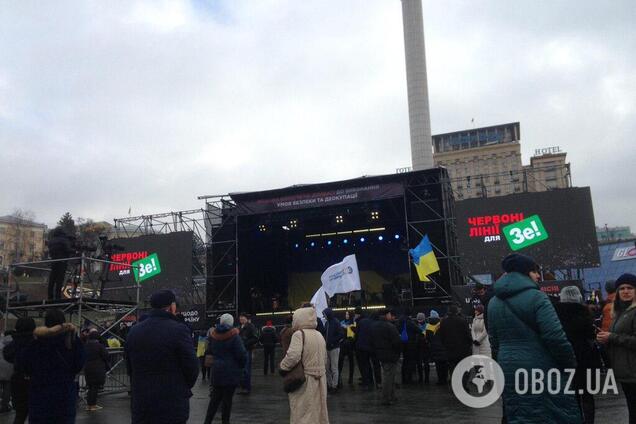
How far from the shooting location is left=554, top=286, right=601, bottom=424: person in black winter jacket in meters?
4.70

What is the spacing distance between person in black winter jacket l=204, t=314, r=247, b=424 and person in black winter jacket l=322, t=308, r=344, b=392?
379 centimetres

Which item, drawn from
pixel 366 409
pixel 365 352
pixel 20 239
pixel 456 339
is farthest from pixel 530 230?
pixel 20 239

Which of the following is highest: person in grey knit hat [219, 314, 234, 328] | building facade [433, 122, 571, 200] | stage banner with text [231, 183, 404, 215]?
building facade [433, 122, 571, 200]

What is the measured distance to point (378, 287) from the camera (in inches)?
1072

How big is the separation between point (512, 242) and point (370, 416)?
15.4m

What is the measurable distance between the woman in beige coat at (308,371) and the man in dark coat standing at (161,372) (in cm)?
133

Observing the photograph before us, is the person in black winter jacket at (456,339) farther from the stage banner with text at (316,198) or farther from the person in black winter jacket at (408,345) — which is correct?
the stage banner with text at (316,198)

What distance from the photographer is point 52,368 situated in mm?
4758

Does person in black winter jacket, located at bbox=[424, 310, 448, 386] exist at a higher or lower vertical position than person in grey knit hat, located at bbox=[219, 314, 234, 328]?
lower

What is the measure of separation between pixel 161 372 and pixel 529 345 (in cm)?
266

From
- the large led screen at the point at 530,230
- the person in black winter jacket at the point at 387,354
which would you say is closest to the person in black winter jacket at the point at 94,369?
the person in black winter jacket at the point at 387,354

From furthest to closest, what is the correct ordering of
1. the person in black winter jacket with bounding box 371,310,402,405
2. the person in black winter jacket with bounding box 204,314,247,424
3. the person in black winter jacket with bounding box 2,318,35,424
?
the person in black winter jacket with bounding box 371,310,402,405
the person in black winter jacket with bounding box 204,314,247,424
the person in black winter jacket with bounding box 2,318,35,424

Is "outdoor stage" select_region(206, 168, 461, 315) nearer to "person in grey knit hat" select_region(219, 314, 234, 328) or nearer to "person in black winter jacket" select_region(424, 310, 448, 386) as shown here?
"person in black winter jacket" select_region(424, 310, 448, 386)

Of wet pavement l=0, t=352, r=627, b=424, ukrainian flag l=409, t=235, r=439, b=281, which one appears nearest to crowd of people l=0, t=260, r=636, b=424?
wet pavement l=0, t=352, r=627, b=424
